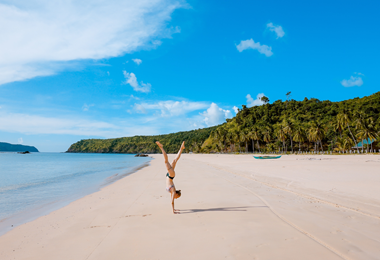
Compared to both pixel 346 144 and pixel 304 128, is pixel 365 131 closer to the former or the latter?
pixel 346 144

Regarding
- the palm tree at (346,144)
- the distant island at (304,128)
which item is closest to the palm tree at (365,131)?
the distant island at (304,128)

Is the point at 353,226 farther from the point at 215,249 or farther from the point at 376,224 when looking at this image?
the point at 215,249

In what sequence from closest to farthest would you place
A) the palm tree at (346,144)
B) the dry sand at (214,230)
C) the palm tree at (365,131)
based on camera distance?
the dry sand at (214,230), the palm tree at (365,131), the palm tree at (346,144)

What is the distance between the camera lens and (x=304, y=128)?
83.9 m

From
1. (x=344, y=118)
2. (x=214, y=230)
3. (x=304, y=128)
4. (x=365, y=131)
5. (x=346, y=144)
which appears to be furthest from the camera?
(x=304, y=128)

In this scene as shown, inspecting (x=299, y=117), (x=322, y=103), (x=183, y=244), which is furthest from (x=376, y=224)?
(x=322, y=103)

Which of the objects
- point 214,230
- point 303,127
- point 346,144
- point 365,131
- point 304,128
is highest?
point 303,127

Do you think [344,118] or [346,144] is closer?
[346,144]

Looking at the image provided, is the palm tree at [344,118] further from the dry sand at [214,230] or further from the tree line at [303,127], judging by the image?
the dry sand at [214,230]

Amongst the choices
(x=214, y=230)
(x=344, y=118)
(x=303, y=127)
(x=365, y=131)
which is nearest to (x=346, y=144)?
(x=365, y=131)

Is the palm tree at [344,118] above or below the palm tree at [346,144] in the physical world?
above

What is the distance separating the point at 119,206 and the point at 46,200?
6.01 meters

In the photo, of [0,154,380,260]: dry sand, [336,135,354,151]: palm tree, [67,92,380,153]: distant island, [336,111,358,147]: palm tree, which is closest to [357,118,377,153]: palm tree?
[67,92,380,153]: distant island

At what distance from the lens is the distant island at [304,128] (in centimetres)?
6141
